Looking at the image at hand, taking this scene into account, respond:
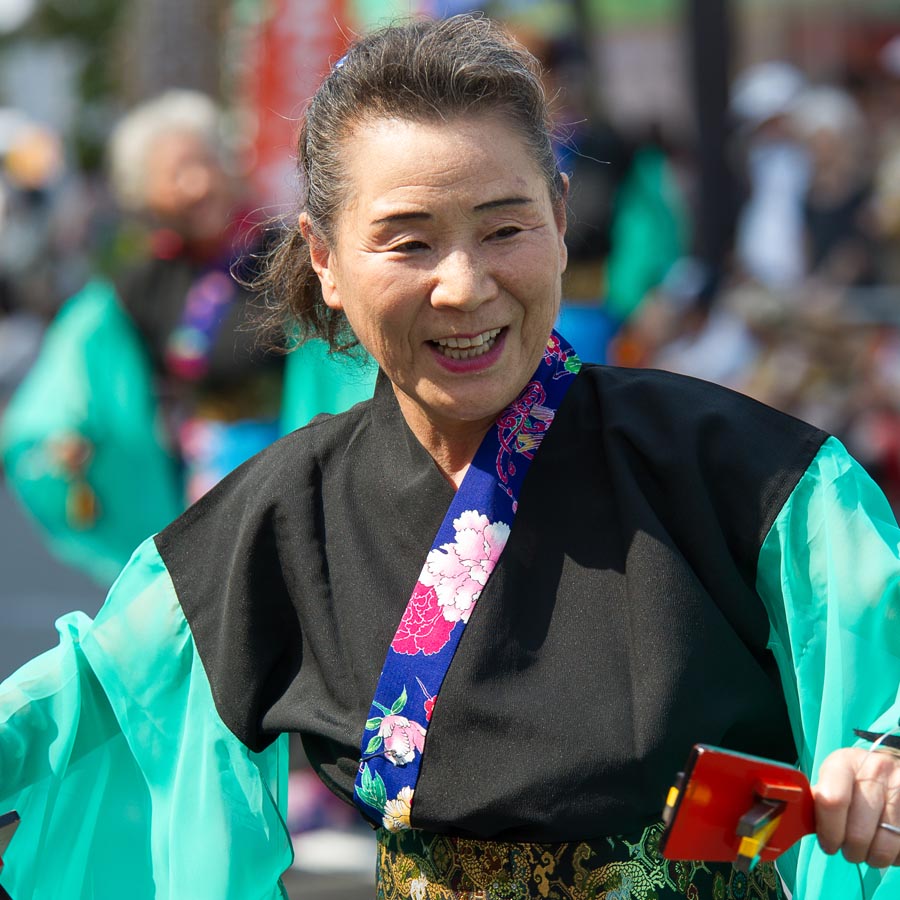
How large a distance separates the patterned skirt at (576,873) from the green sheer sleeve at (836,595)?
18cm

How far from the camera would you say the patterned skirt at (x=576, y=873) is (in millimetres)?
1940

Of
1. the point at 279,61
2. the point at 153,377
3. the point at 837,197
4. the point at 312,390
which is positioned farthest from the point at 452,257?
the point at 279,61

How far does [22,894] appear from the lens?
229 centimetres

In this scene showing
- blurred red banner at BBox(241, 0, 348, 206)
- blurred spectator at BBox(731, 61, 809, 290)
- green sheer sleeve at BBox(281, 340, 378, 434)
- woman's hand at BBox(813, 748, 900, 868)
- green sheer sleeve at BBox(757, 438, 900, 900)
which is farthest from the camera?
blurred red banner at BBox(241, 0, 348, 206)

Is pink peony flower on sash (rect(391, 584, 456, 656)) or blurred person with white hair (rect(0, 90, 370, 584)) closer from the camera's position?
pink peony flower on sash (rect(391, 584, 456, 656))

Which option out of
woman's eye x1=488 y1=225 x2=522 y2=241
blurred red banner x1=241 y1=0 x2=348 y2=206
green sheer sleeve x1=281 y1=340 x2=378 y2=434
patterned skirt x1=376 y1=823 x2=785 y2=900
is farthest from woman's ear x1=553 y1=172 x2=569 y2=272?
blurred red banner x1=241 y1=0 x2=348 y2=206

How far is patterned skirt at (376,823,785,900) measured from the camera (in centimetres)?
194

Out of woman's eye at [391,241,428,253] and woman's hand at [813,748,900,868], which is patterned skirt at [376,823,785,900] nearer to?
woman's hand at [813,748,900,868]

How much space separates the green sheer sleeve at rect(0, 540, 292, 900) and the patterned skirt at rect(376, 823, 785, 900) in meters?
0.30

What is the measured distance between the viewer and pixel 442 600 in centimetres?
199

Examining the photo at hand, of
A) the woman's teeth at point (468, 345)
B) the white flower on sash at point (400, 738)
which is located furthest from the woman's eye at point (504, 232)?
the white flower on sash at point (400, 738)

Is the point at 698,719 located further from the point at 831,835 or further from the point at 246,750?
the point at 246,750

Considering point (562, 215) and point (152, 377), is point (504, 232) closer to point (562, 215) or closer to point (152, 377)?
point (562, 215)

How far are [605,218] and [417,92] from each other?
168 inches
